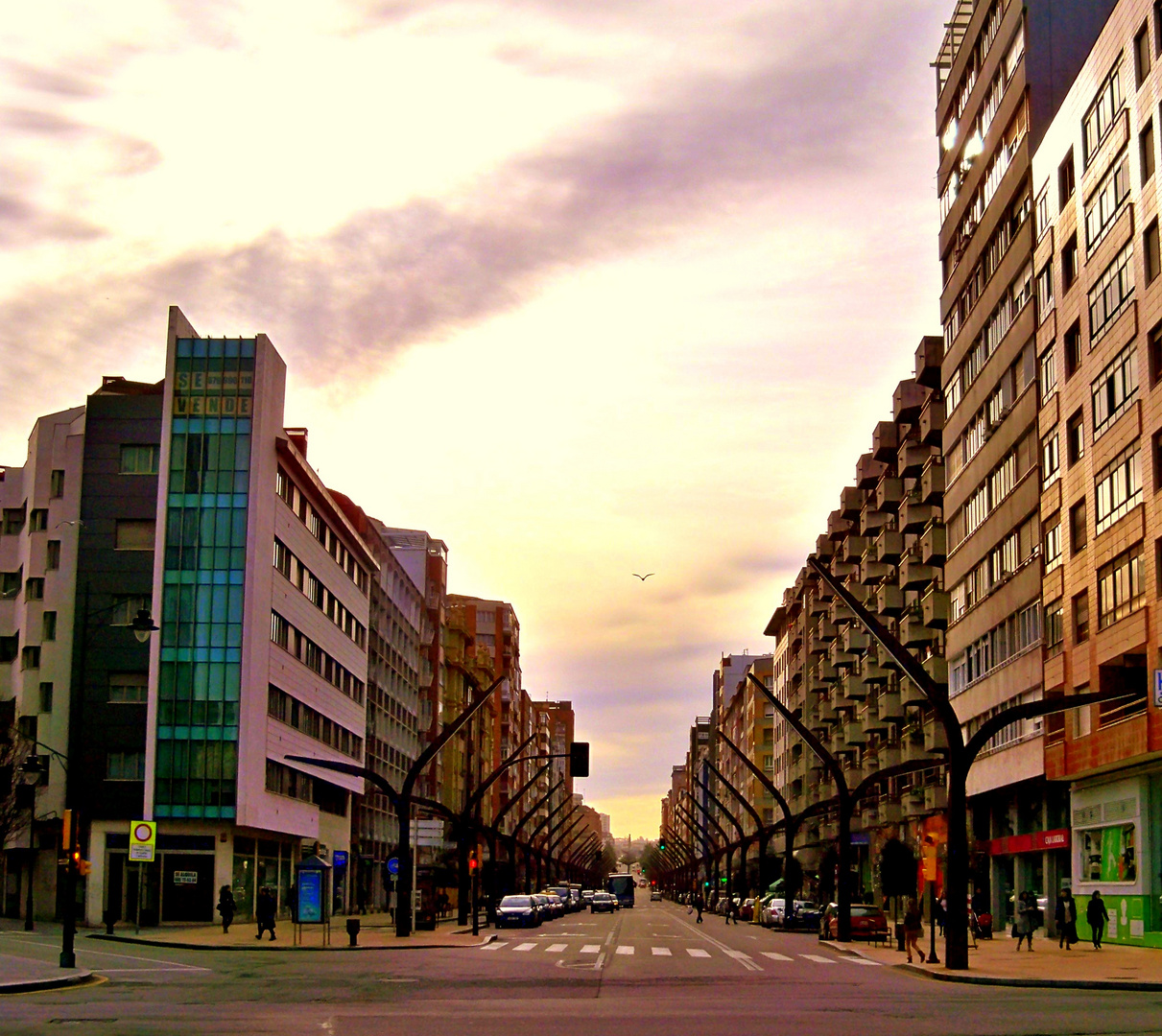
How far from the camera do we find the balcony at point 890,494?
3366 inches

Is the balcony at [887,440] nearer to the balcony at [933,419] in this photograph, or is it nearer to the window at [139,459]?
the balcony at [933,419]

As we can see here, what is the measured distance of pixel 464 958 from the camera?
3938 cm

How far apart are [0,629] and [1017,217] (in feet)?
163

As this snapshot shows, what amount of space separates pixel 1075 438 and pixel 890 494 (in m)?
35.3

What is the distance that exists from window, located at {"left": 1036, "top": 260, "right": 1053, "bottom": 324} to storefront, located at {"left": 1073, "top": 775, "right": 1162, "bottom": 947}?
1617 cm

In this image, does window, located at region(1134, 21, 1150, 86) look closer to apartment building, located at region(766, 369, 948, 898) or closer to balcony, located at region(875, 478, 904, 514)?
apartment building, located at region(766, 369, 948, 898)

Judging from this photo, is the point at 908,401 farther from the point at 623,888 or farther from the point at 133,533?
the point at 623,888

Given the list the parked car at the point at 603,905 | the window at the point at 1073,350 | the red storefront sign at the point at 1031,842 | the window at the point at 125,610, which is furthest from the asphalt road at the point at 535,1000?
the parked car at the point at 603,905

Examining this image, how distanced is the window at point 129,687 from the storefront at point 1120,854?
38082mm

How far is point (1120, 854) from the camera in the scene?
4675 cm

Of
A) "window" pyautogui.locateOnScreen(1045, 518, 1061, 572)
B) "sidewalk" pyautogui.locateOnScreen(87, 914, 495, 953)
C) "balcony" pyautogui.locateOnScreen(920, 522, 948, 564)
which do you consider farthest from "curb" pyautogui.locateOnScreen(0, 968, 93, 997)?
"balcony" pyautogui.locateOnScreen(920, 522, 948, 564)

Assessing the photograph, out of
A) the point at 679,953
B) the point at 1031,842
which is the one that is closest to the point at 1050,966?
the point at 679,953

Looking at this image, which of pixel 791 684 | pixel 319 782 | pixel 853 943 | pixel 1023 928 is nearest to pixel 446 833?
pixel 791 684

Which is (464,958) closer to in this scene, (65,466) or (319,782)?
(65,466)
